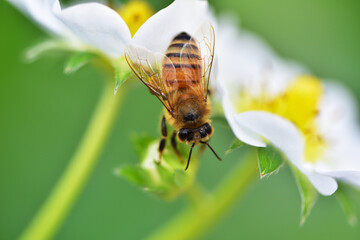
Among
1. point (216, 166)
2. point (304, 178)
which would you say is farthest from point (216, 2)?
point (304, 178)

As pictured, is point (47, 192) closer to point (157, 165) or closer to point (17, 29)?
point (17, 29)

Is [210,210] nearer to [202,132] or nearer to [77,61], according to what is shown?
[202,132]

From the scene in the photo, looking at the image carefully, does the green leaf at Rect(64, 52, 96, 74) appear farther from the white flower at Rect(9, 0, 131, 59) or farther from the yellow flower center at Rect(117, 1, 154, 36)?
the yellow flower center at Rect(117, 1, 154, 36)

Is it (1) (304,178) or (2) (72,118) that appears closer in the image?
(1) (304,178)

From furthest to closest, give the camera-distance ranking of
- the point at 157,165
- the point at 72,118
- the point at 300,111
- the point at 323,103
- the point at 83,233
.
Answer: the point at 72,118 < the point at 83,233 < the point at 323,103 < the point at 300,111 < the point at 157,165

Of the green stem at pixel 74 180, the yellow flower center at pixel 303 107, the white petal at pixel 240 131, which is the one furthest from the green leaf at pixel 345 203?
the green stem at pixel 74 180

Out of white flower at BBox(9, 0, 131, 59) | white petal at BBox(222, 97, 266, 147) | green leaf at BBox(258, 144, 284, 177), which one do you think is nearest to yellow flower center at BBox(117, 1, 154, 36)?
white flower at BBox(9, 0, 131, 59)

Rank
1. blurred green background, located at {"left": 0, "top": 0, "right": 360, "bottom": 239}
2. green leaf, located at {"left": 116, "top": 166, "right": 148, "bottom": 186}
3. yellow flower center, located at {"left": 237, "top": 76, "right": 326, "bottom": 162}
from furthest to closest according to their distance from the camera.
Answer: blurred green background, located at {"left": 0, "top": 0, "right": 360, "bottom": 239} → yellow flower center, located at {"left": 237, "top": 76, "right": 326, "bottom": 162} → green leaf, located at {"left": 116, "top": 166, "right": 148, "bottom": 186}
